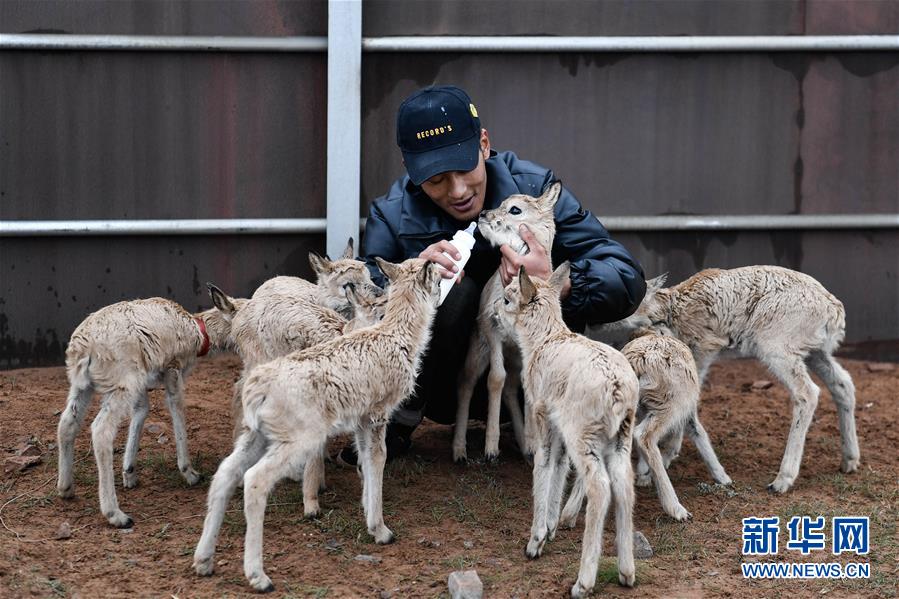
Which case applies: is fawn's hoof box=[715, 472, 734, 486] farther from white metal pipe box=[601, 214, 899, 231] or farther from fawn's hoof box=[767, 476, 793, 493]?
white metal pipe box=[601, 214, 899, 231]

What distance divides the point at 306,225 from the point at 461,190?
8.11ft

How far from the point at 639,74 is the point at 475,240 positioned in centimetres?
282

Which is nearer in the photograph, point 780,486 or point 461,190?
point 461,190

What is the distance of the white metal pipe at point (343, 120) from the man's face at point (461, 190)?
6.30 feet

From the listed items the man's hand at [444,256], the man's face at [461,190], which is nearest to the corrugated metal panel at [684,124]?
the man's face at [461,190]

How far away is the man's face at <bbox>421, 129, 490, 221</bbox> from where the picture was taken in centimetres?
584

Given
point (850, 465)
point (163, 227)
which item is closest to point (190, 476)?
point (163, 227)

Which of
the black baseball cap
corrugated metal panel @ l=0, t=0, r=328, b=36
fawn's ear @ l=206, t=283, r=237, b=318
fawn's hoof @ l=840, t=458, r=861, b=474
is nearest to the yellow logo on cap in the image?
the black baseball cap

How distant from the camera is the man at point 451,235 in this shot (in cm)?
571

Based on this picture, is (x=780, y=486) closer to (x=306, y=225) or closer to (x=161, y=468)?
(x=161, y=468)

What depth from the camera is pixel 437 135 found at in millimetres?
5676

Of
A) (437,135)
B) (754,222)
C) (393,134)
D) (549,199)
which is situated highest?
(393,134)

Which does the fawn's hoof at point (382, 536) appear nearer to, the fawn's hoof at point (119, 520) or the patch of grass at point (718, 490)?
the fawn's hoof at point (119, 520)

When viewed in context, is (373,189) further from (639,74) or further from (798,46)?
(798,46)
